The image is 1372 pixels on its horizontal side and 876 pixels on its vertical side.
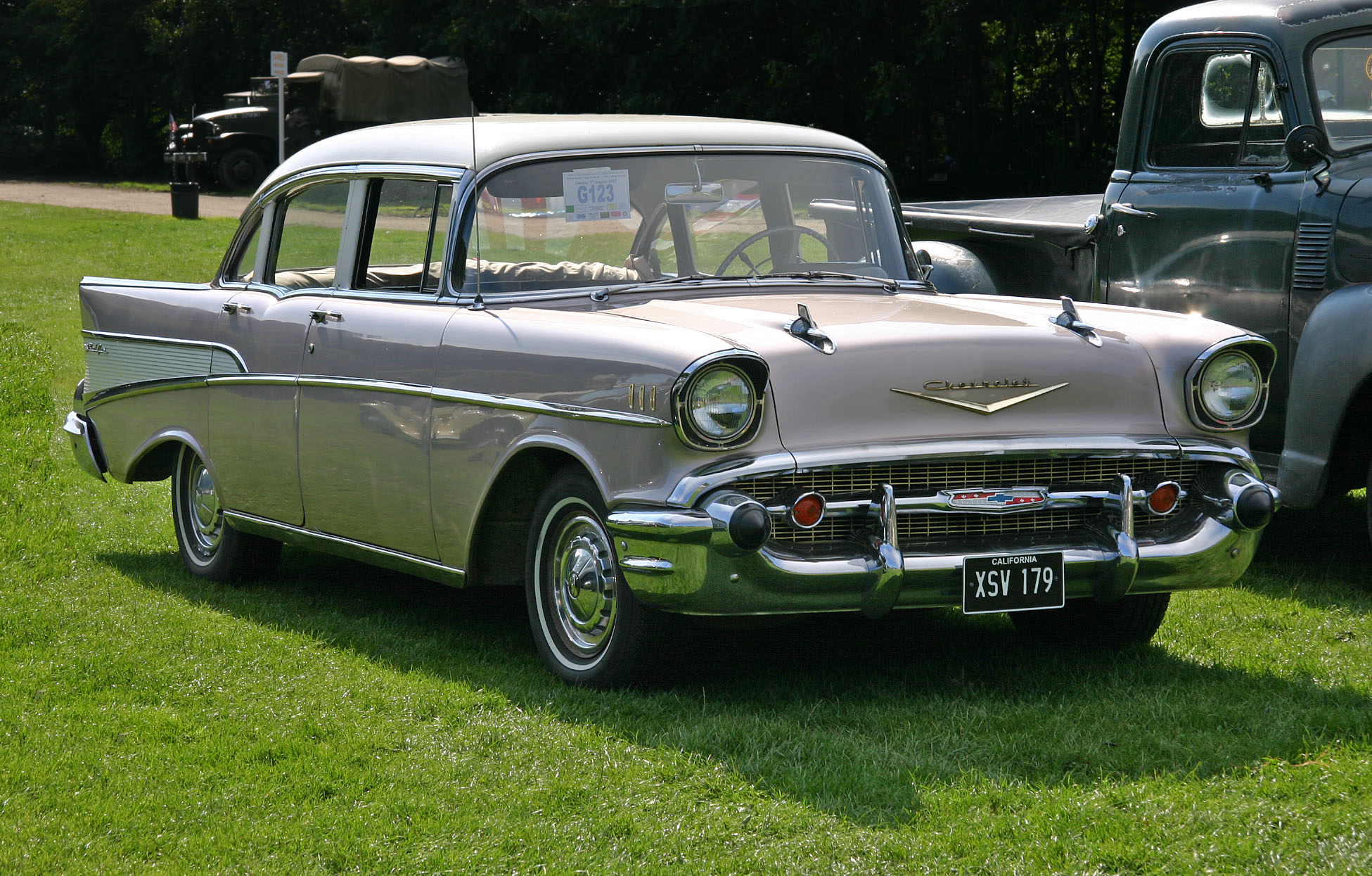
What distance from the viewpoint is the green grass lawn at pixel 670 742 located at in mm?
3445

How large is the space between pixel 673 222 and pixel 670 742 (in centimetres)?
189

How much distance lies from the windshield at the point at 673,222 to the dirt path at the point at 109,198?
2201 cm

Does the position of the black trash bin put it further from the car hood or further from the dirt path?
the car hood

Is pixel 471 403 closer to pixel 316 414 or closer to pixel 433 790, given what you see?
pixel 316 414

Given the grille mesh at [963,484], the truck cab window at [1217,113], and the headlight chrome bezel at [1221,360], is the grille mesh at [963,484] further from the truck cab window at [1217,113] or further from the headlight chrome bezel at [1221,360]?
the truck cab window at [1217,113]

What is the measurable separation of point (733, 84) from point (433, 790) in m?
30.1

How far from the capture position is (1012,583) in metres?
4.26

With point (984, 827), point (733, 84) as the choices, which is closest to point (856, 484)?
point (984, 827)

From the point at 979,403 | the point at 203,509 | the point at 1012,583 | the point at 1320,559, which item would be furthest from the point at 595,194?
the point at 1320,559

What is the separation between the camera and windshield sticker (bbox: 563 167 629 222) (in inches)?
203

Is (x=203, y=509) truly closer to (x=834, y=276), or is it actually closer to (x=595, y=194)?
(x=595, y=194)

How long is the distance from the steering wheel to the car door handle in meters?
1.87

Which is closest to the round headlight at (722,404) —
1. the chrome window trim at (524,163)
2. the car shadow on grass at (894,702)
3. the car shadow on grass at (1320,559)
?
the car shadow on grass at (894,702)

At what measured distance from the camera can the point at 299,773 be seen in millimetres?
3951
